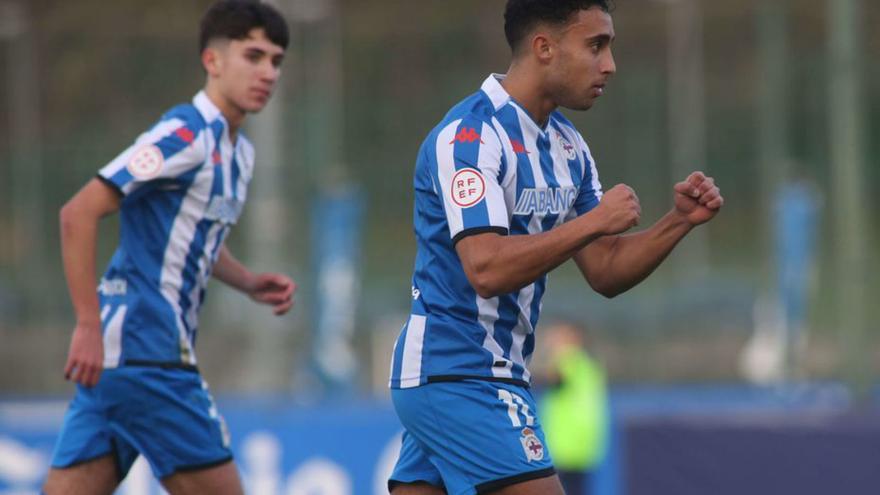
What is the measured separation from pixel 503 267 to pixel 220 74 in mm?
2110

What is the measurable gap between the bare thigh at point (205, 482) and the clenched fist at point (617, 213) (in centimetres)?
220

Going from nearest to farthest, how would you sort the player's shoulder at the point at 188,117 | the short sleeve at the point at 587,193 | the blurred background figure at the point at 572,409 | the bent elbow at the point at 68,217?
the short sleeve at the point at 587,193, the bent elbow at the point at 68,217, the player's shoulder at the point at 188,117, the blurred background figure at the point at 572,409

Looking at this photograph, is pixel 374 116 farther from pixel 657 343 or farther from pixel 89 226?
pixel 89 226

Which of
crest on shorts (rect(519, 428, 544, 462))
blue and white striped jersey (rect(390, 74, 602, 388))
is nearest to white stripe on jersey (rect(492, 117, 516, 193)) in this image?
blue and white striped jersey (rect(390, 74, 602, 388))

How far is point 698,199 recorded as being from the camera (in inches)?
193

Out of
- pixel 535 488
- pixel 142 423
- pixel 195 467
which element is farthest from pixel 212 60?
pixel 535 488

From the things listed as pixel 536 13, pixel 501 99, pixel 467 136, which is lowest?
pixel 467 136

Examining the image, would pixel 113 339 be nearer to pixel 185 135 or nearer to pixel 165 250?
pixel 165 250

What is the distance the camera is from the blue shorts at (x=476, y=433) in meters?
4.84

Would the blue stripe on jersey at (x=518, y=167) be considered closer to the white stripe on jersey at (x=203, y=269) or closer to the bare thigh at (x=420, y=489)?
the bare thigh at (x=420, y=489)

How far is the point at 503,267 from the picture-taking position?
4617 mm

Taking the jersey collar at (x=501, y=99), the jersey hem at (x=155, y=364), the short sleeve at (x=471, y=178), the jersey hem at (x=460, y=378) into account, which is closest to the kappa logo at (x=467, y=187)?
the short sleeve at (x=471, y=178)

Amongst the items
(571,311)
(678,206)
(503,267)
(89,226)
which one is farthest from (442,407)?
(571,311)

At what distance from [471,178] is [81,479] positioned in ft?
7.06
